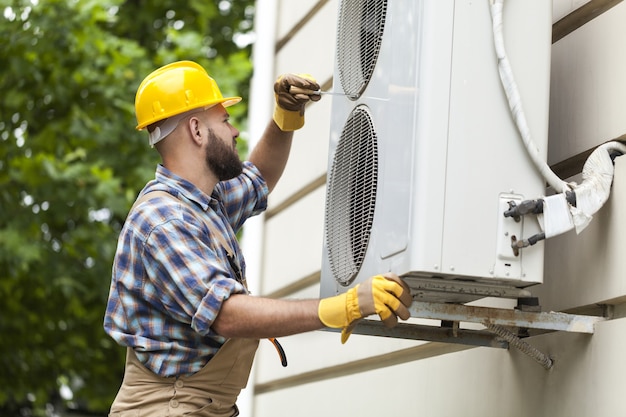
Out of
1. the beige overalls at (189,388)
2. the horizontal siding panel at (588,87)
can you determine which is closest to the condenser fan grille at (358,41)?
the horizontal siding panel at (588,87)

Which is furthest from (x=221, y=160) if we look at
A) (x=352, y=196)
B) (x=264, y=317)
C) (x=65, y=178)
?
(x=65, y=178)

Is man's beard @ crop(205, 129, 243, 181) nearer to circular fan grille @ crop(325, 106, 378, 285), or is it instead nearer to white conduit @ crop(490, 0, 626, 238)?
circular fan grille @ crop(325, 106, 378, 285)

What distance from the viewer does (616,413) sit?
2348 mm

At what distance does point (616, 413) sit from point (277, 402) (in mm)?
2664

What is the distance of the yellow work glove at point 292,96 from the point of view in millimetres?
3102

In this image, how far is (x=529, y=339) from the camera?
279cm

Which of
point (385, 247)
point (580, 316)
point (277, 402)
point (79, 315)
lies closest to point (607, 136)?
point (580, 316)

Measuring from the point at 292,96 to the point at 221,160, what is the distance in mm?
304

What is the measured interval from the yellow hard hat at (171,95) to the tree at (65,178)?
514 centimetres

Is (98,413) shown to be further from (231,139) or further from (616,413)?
(616,413)

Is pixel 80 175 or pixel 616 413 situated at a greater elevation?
pixel 80 175

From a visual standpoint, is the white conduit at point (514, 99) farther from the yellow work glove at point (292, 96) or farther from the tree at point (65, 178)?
the tree at point (65, 178)

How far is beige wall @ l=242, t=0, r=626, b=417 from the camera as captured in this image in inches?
97.0

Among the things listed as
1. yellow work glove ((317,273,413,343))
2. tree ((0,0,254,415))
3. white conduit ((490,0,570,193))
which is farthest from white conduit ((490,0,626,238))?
tree ((0,0,254,415))
